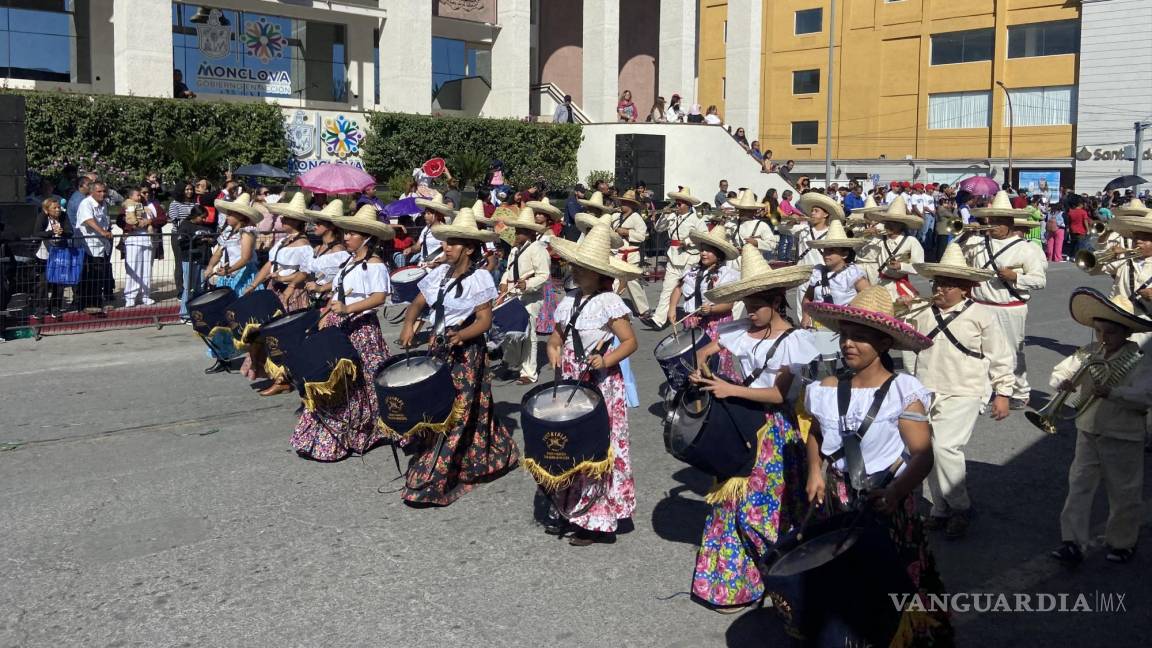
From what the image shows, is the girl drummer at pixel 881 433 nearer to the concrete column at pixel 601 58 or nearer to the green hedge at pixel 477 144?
the green hedge at pixel 477 144

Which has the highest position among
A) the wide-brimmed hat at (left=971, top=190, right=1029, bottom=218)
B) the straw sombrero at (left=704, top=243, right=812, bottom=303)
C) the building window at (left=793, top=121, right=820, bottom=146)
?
the building window at (left=793, top=121, right=820, bottom=146)

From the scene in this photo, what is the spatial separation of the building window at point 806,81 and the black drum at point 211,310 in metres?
49.4

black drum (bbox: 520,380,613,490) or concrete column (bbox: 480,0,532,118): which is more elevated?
concrete column (bbox: 480,0,532,118)

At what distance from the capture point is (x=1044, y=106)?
1944 inches

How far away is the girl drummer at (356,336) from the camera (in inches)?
311

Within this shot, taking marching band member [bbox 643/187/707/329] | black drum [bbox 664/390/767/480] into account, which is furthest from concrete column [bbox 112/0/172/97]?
black drum [bbox 664/390/767/480]

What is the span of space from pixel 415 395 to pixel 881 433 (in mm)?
3080

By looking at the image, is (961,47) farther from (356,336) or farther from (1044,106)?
(356,336)

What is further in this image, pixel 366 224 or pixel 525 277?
pixel 525 277

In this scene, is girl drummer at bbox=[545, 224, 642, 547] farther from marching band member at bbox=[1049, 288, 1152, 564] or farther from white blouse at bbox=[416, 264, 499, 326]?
marching band member at bbox=[1049, 288, 1152, 564]

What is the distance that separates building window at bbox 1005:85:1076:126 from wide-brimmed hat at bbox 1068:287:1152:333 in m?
47.3

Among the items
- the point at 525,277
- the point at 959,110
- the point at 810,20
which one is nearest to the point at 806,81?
the point at 810,20

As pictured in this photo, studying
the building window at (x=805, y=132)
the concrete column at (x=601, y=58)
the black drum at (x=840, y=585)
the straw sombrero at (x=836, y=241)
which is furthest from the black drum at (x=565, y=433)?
the building window at (x=805, y=132)

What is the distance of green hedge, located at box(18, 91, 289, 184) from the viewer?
21281 millimetres
